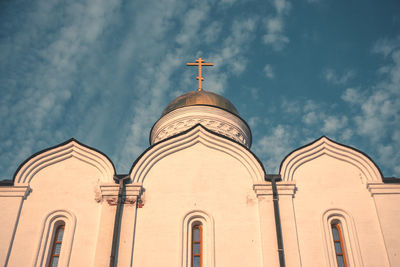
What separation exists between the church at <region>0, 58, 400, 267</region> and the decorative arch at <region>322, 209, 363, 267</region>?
0.06 ft

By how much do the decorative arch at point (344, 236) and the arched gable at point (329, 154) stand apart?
1006 mm

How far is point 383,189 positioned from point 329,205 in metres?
1.16

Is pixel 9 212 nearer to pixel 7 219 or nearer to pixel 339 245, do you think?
pixel 7 219

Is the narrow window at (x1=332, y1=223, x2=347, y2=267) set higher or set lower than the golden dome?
lower

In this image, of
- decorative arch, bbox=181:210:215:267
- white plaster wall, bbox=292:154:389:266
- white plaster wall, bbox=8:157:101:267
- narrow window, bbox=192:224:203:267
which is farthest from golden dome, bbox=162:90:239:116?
narrow window, bbox=192:224:203:267

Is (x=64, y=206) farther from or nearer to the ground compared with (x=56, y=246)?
farther from the ground

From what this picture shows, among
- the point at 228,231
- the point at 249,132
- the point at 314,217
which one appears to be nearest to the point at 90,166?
the point at 228,231

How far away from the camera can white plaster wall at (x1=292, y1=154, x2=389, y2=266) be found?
726cm

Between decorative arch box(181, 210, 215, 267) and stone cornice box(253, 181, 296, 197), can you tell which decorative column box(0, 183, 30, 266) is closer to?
decorative arch box(181, 210, 215, 267)

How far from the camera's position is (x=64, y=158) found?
339 inches

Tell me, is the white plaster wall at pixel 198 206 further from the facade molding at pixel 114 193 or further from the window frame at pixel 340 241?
the window frame at pixel 340 241

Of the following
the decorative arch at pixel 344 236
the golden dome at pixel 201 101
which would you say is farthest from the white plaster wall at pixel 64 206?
the golden dome at pixel 201 101

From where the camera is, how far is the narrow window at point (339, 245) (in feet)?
24.0

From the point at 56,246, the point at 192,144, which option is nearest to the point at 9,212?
the point at 56,246
